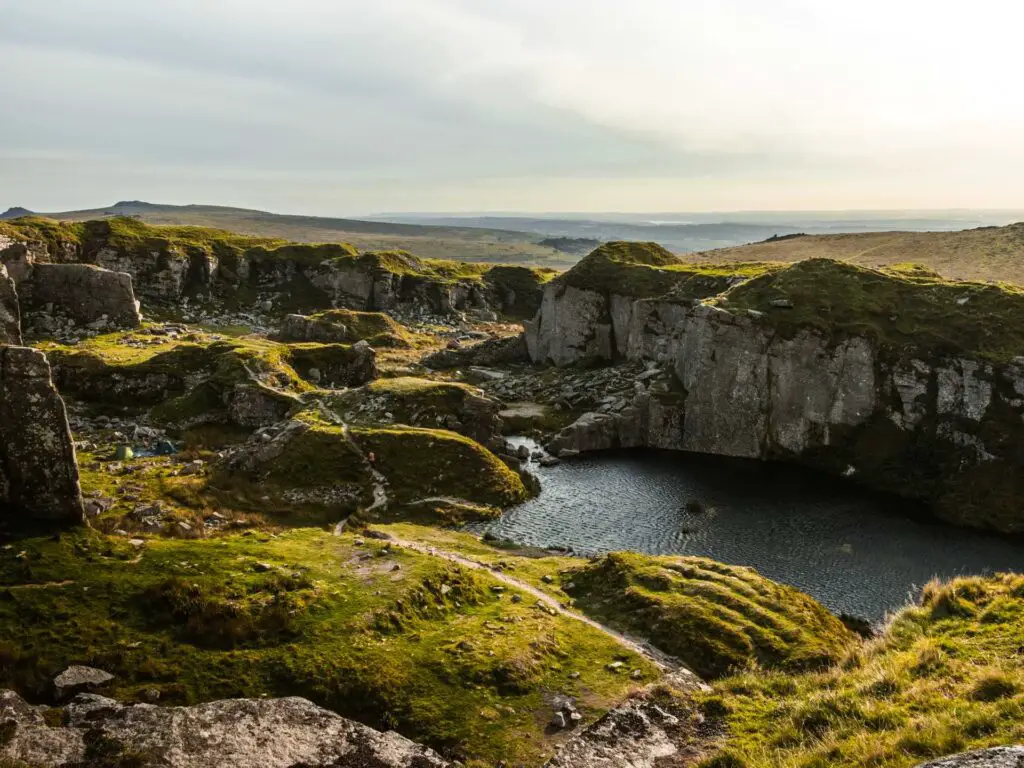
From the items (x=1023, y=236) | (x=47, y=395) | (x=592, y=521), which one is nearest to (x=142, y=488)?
(x=47, y=395)

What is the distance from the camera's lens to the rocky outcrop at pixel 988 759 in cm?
1222

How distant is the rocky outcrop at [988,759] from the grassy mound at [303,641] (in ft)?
33.4

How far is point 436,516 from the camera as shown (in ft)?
151

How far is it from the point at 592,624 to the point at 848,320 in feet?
157

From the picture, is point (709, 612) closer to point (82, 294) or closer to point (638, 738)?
point (638, 738)

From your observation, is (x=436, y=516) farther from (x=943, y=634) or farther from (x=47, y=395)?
(x=943, y=634)

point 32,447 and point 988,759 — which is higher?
point 32,447

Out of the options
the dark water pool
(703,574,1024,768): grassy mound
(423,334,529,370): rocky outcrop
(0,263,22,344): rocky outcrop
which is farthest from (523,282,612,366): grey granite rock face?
(703,574,1024,768): grassy mound

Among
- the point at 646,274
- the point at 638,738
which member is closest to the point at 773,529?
the point at 638,738

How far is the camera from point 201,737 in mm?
17391

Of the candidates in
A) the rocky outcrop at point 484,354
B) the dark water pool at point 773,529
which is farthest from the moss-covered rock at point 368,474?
the rocky outcrop at point 484,354

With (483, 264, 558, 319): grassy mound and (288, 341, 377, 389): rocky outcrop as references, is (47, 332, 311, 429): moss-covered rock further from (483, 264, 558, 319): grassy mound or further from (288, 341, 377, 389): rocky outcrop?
(483, 264, 558, 319): grassy mound

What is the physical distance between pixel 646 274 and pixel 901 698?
3057 inches

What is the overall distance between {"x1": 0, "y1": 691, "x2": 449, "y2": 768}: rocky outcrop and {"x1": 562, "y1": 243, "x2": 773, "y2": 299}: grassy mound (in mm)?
72922
